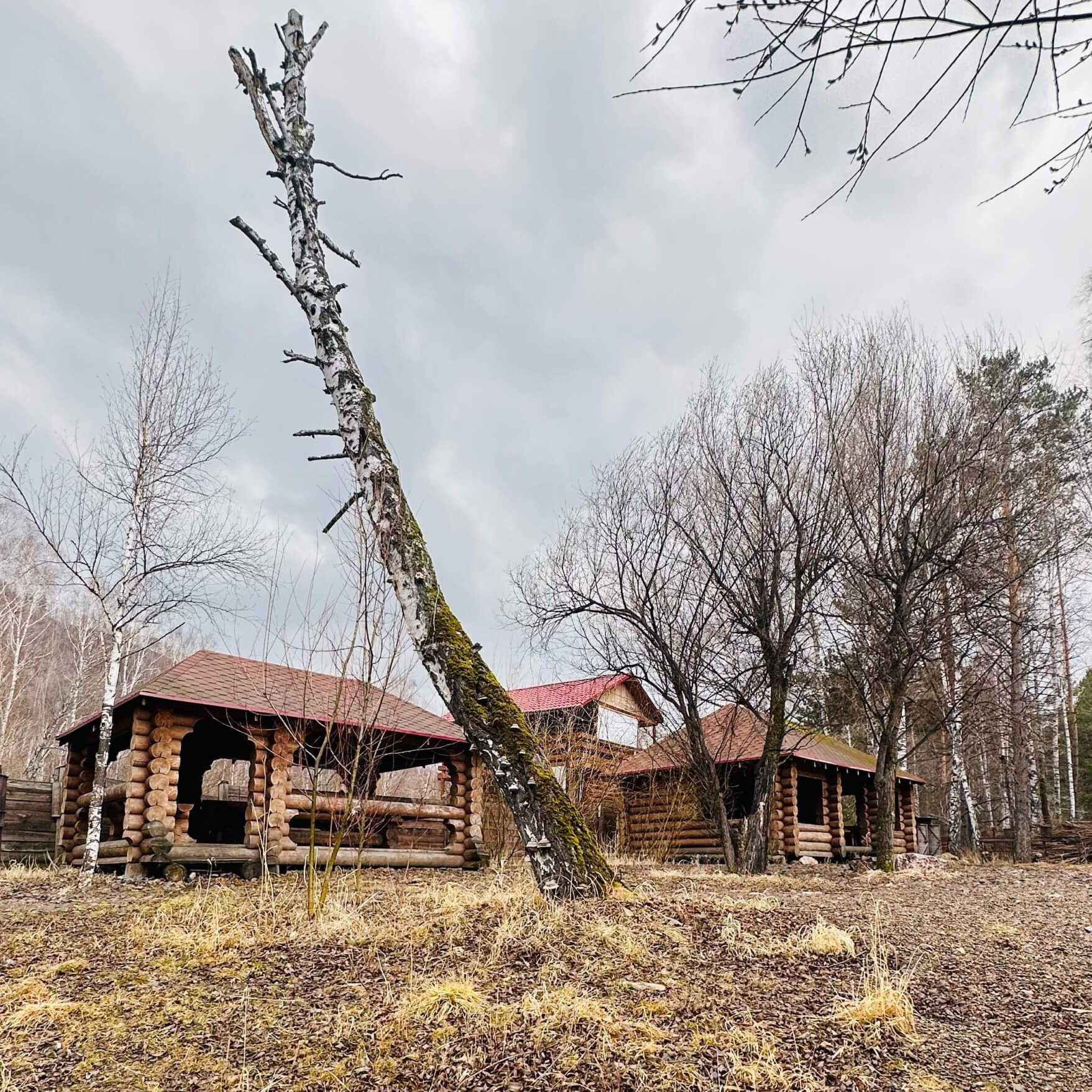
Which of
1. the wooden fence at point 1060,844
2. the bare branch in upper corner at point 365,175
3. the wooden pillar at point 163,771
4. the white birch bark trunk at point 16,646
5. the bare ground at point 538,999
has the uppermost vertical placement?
the bare branch in upper corner at point 365,175

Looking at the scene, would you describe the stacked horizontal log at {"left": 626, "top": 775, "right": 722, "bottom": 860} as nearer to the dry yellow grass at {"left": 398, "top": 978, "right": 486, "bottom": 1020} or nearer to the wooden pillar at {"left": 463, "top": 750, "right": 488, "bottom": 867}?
the wooden pillar at {"left": 463, "top": 750, "right": 488, "bottom": 867}

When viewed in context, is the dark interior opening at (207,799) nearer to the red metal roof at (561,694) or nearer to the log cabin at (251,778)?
the log cabin at (251,778)

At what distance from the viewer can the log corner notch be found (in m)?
5.87

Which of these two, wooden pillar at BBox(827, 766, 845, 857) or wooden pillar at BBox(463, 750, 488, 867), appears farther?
wooden pillar at BBox(827, 766, 845, 857)

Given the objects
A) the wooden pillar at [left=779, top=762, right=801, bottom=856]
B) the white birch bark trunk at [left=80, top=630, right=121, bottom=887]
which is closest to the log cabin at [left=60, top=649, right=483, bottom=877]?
the white birch bark trunk at [left=80, top=630, right=121, bottom=887]

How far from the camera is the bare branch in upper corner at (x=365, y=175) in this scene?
790cm

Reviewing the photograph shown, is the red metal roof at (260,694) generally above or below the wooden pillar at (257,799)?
above

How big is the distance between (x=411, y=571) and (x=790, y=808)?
12883 millimetres

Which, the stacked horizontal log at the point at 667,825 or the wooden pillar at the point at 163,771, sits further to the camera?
the stacked horizontal log at the point at 667,825

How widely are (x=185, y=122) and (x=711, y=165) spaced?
7106mm

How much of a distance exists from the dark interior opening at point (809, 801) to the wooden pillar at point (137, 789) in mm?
14738

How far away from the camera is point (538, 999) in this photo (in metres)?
3.88

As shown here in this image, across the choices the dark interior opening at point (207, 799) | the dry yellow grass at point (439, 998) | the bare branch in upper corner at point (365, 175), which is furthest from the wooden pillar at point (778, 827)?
the bare branch in upper corner at point (365, 175)

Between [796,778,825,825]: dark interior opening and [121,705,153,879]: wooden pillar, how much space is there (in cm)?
1474
